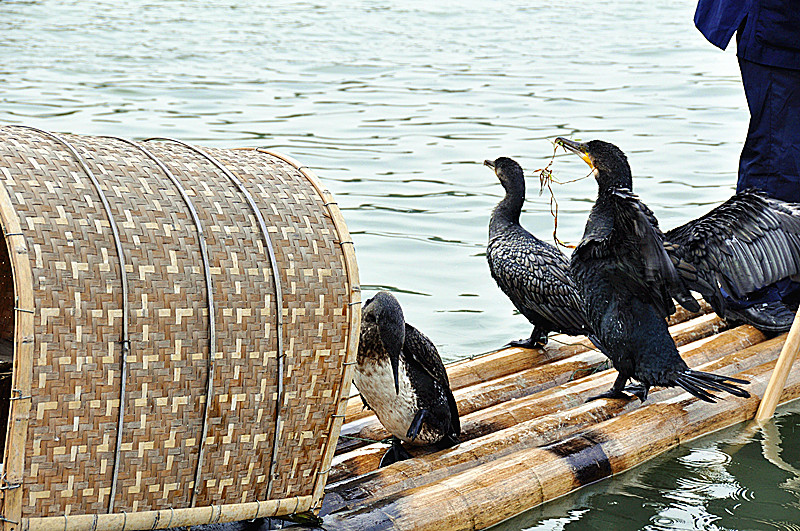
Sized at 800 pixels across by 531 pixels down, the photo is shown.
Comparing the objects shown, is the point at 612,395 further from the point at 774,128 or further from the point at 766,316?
the point at 774,128

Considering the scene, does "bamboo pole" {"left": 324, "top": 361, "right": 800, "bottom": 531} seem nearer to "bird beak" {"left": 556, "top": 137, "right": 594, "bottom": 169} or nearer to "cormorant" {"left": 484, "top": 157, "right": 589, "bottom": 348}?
"cormorant" {"left": 484, "top": 157, "right": 589, "bottom": 348}

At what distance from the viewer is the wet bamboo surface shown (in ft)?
9.78

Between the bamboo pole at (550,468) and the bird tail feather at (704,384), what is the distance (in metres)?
0.12

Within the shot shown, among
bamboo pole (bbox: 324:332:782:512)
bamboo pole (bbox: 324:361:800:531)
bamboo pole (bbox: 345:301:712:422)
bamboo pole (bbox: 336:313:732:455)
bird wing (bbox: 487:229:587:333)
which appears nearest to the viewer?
bamboo pole (bbox: 324:361:800:531)

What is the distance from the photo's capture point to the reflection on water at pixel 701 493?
129 inches

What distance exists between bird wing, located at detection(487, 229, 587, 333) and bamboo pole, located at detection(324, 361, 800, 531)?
22.1 inches

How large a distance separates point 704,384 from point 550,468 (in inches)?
30.7

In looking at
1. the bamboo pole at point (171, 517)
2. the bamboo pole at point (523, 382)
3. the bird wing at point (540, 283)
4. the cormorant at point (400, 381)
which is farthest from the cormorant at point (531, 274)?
the bamboo pole at point (171, 517)

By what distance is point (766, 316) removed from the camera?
14.7ft

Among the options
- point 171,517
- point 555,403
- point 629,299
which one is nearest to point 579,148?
point 629,299

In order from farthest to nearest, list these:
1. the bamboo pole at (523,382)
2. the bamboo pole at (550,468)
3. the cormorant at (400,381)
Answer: the bamboo pole at (523,382) → the cormorant at (400,381) → the bamboo pole at (550,468)

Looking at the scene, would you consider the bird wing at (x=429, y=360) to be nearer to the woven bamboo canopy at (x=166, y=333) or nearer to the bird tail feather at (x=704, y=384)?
the woven bamboo canopy at (x=166, y=333)

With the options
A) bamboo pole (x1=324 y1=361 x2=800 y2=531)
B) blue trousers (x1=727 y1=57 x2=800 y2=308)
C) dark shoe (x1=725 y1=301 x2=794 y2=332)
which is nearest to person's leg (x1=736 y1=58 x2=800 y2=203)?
blue trousers (x1=727 y1=57 x2=800 y2=308)

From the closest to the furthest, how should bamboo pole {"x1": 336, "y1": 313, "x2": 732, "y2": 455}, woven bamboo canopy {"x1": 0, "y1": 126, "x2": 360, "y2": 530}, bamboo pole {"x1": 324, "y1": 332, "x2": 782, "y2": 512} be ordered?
woven bamboo canopy {"x1": 0, "y1": 126, "x2": 360, "y2": 530}
bamboo pole {"x1": 324, "y1": 332, "x2": 782, "y2": 512}
bamboo pole {"x1": 336, "y1": 313, "x2": 732, "y2": 455}
